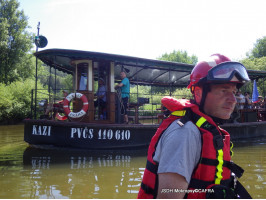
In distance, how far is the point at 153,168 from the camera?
1.29 m

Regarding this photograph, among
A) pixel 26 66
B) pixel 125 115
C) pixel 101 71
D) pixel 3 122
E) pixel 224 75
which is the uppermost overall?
pixel 26 66

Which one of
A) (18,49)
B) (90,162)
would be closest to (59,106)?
(90,162)

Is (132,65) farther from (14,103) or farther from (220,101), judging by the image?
(14,103)

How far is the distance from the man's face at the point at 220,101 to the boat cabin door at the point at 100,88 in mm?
6329

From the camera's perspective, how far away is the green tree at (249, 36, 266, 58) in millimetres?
44406

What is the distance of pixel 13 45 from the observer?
2714cm

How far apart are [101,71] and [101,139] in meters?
2.42

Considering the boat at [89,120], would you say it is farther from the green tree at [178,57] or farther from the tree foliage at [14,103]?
the green tree at [178,57]

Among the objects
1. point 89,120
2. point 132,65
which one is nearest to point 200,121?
point 89,120

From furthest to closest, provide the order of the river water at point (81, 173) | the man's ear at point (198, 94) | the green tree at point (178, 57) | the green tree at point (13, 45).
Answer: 1. the green tree at point (178, 57)
2. the green tree at point (13, 45)
3. the river water at point (81, 173)
4. the man's ear at point (198, 94)

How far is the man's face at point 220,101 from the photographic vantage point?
4.56 ft

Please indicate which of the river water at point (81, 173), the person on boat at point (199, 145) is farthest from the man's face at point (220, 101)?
the river water at point (81, 173)

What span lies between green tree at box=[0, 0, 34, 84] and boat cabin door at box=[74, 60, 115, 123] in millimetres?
21462

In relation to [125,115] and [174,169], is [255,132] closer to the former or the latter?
[125,115]
